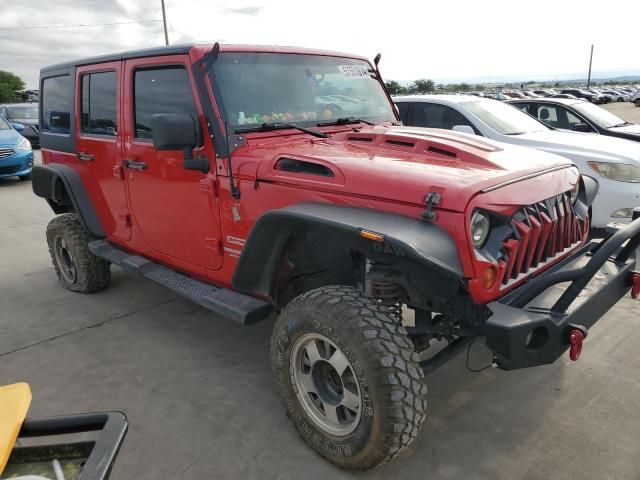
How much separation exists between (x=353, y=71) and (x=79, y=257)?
9.63ft

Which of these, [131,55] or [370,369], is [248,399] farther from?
[131,55]

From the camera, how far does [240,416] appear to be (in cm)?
300

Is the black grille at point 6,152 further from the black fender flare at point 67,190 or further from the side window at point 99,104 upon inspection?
the side window at point 99,104

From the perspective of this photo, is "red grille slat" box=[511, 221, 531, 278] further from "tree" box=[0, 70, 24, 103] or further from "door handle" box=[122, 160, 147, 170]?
"tree" box=[0, 70, 24, 103]

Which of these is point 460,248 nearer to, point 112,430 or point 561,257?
point 561,257

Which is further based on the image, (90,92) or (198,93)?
(90,92)

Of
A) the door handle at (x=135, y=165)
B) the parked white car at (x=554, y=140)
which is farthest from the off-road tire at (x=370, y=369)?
the parked white car at (x=554, y=140)

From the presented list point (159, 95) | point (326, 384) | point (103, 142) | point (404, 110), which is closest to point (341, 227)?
point (326, 384)

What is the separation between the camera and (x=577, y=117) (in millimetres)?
8484

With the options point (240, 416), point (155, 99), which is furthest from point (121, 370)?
point (155, 99)

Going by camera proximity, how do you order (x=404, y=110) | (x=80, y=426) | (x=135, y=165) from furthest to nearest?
(x=404, y=110) < (x=135, y=165) < (x=80, y=426)

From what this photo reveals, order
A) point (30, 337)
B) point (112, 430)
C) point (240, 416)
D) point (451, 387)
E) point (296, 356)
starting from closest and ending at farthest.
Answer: point (112, 430) < point (296, 356) < point (240, 416) < point (451, 387) < point (30, 337)

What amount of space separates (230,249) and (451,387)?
1.61 metres

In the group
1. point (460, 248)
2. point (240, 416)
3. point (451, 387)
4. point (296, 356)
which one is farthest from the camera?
point (451, 387)
